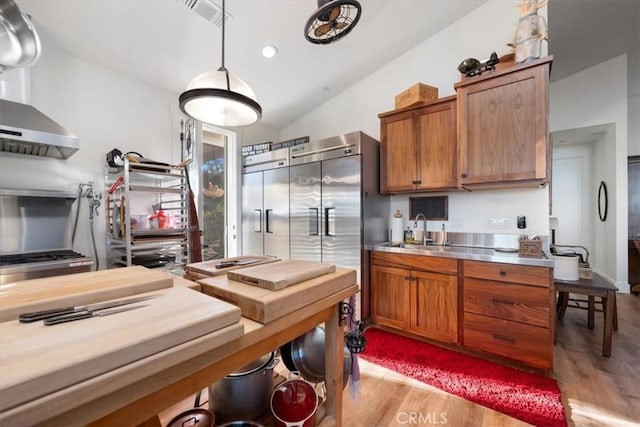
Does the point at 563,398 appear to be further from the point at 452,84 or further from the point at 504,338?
the point at 452,84

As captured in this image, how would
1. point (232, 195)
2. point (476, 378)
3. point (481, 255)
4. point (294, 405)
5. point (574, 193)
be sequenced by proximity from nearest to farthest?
point (294, 405) → point (476, 378) → point (481, 255) → point (232, 195) → point (574, 193)

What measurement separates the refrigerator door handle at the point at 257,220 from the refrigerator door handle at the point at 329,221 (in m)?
1.11

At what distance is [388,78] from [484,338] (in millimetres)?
3035

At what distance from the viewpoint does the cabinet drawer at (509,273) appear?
6.42ft

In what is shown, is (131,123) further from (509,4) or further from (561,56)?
(561,56)

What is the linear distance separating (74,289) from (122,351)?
404mm

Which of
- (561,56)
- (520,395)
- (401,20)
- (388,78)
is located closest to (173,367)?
(520,395)

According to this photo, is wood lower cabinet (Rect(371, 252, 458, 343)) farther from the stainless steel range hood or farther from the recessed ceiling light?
the stainless steel range hood

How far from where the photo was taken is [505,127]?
223 cm

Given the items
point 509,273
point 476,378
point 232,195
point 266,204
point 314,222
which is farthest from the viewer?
point 232,195

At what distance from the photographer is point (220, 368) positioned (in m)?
0.65

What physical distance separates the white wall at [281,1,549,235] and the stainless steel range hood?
9.66ft

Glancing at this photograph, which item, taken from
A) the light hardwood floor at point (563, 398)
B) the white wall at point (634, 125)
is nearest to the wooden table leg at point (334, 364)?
the light hardwood floor at point (563, 398)

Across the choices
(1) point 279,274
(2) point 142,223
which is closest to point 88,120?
(2) point 142,223
